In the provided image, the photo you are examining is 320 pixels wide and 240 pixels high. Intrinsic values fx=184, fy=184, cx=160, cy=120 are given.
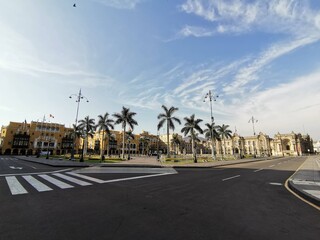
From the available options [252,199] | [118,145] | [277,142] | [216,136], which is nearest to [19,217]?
[252,199]

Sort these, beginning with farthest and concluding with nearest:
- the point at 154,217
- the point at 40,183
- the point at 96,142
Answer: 1. the point at 96,142
2. the point at 40,183
3. the point at 154,217

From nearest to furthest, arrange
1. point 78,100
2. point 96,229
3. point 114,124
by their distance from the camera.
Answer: point 96,229 < point 78,100 < point 114,124

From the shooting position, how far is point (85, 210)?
5.78 meters

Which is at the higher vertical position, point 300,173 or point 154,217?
point 300,173

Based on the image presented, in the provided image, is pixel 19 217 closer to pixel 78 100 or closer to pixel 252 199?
pixel 252 199

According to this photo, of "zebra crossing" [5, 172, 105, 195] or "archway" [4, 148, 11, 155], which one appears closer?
"zebra crossing" [5, 172, 105, 195]

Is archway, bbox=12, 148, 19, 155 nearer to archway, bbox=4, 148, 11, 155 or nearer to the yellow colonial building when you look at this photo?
the yellow colonial building

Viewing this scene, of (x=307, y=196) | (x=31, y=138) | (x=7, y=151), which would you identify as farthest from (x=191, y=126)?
(x=7, y=151)

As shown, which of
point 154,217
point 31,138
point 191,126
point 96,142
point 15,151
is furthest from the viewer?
point 96,142

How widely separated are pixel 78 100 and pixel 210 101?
2457 cm

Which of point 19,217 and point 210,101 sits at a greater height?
Answer: point 210,101

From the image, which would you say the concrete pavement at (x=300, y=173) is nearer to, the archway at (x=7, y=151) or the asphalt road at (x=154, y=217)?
the asphalt road at (x=154, y=217)

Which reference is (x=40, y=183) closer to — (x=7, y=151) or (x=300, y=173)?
(x=300, y=173)

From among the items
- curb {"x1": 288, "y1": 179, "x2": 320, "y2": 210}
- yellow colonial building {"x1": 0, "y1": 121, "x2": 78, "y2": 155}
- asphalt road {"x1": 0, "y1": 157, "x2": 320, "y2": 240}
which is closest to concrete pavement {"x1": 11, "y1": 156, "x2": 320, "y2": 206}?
curb {"x1": 288, "y1": 179, "x2": 320, "y2": 210}
